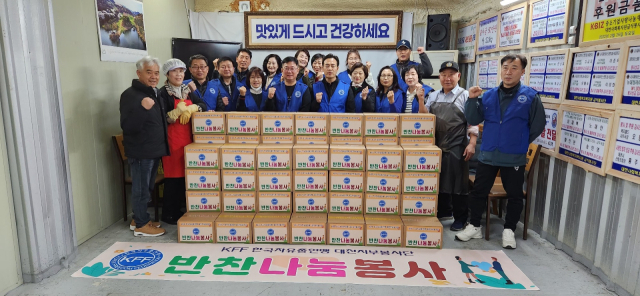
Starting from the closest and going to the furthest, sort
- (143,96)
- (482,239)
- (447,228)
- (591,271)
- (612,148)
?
(612,148)
(591,271)
(143,96)
(482,239)
(447,228)

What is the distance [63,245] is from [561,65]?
405 cm

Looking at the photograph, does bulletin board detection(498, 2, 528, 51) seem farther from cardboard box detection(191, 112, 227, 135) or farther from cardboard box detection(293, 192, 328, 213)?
cardboard box detection(191, 112, 227, 135)

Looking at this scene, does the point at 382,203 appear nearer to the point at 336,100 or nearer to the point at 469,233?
the point at 469,233

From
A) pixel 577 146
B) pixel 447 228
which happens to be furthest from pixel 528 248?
pixel 577 146

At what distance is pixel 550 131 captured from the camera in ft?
10.4

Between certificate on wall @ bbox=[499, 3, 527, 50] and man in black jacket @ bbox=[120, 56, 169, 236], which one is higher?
certificate on wall @ bbox=[499, 3, 527, 50]

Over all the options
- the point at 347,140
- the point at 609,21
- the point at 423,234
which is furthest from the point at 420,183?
the point at 609,21

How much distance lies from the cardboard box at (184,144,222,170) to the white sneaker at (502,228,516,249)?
243cm

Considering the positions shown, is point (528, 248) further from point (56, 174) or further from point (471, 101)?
point (56, 174)

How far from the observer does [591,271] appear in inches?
104

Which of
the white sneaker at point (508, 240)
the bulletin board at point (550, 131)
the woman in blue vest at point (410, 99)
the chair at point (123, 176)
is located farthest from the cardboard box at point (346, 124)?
the chair at point (123, 176)

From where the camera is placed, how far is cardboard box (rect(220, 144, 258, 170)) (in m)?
3.03

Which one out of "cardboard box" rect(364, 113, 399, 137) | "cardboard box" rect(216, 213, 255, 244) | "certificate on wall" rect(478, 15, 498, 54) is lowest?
"cardboard box" rect(216, 213, 255, 244)

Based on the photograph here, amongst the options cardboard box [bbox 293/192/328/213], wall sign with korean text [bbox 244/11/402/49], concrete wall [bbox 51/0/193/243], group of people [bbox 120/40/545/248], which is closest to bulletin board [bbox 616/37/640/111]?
group of people [bbox 120/40/545/248]
